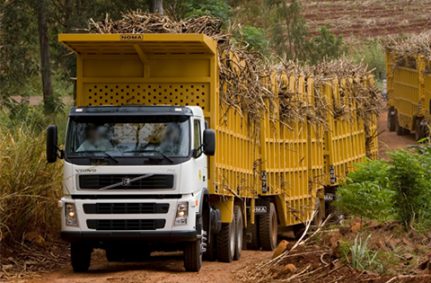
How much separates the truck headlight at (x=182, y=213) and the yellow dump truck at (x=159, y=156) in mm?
14

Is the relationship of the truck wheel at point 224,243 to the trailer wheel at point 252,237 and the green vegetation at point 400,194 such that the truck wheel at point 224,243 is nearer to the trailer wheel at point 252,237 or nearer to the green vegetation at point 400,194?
the green vegetation at point 400,194

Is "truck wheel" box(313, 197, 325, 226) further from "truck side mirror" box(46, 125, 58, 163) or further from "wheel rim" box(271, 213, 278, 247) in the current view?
"truck side mirror" box(46, 125, 58, 163)

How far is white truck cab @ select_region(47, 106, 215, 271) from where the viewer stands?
1677cm

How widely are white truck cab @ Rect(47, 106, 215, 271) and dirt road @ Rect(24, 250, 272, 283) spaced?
42cm

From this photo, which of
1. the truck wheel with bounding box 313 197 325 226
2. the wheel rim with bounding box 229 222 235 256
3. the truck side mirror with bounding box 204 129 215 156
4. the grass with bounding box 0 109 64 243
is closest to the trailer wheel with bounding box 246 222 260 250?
the wheel rim with bounding box 229 222 235 256

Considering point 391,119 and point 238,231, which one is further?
point 391,119

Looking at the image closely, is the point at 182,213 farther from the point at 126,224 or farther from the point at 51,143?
the point at 51,143

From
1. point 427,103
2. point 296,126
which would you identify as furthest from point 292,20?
point 296,126

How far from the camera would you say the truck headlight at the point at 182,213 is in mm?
16806

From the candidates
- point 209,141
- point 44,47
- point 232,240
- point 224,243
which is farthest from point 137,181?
point 44,47

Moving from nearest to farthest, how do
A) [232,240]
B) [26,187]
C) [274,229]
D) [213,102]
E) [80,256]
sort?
[80,256]
[213,102]
[26,187]
[232,240]
[274,229]

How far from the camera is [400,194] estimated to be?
1748 cm

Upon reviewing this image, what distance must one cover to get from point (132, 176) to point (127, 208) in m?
0.45

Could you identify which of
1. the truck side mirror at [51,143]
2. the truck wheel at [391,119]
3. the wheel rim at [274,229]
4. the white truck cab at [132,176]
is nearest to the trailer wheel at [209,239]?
the white truck cab at [132,176]
